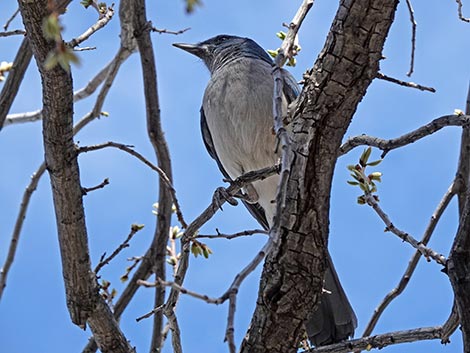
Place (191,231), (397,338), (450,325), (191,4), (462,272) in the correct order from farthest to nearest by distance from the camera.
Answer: (191,231) < (397,338) < (450,325) < (462,272) < (191,4)

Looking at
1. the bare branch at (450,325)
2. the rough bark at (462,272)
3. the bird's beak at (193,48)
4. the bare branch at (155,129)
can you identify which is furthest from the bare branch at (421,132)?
the bird's beak at (193,48)

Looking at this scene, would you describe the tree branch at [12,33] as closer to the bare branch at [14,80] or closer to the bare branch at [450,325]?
the bare branch at [14,80]

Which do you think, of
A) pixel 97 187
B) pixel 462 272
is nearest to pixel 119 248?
pixel 97 187

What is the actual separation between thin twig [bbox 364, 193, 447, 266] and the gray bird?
1045mm

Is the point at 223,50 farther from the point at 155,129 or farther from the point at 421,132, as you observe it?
the point at 421,132

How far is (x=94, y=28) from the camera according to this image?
416cm

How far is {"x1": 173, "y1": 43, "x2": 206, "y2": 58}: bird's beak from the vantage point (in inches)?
264

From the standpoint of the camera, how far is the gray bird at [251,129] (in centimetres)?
461

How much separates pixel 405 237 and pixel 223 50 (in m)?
3.17

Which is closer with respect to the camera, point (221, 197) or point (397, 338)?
point (397, 338)

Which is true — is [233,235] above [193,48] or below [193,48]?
below

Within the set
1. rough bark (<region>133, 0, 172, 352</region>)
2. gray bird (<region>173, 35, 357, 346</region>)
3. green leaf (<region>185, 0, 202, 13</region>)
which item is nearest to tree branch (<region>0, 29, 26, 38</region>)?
rough bark (<region>133, 0, 172, 352</region>)

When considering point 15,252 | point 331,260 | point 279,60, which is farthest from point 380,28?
point 15,252

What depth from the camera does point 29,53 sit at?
5.05m
